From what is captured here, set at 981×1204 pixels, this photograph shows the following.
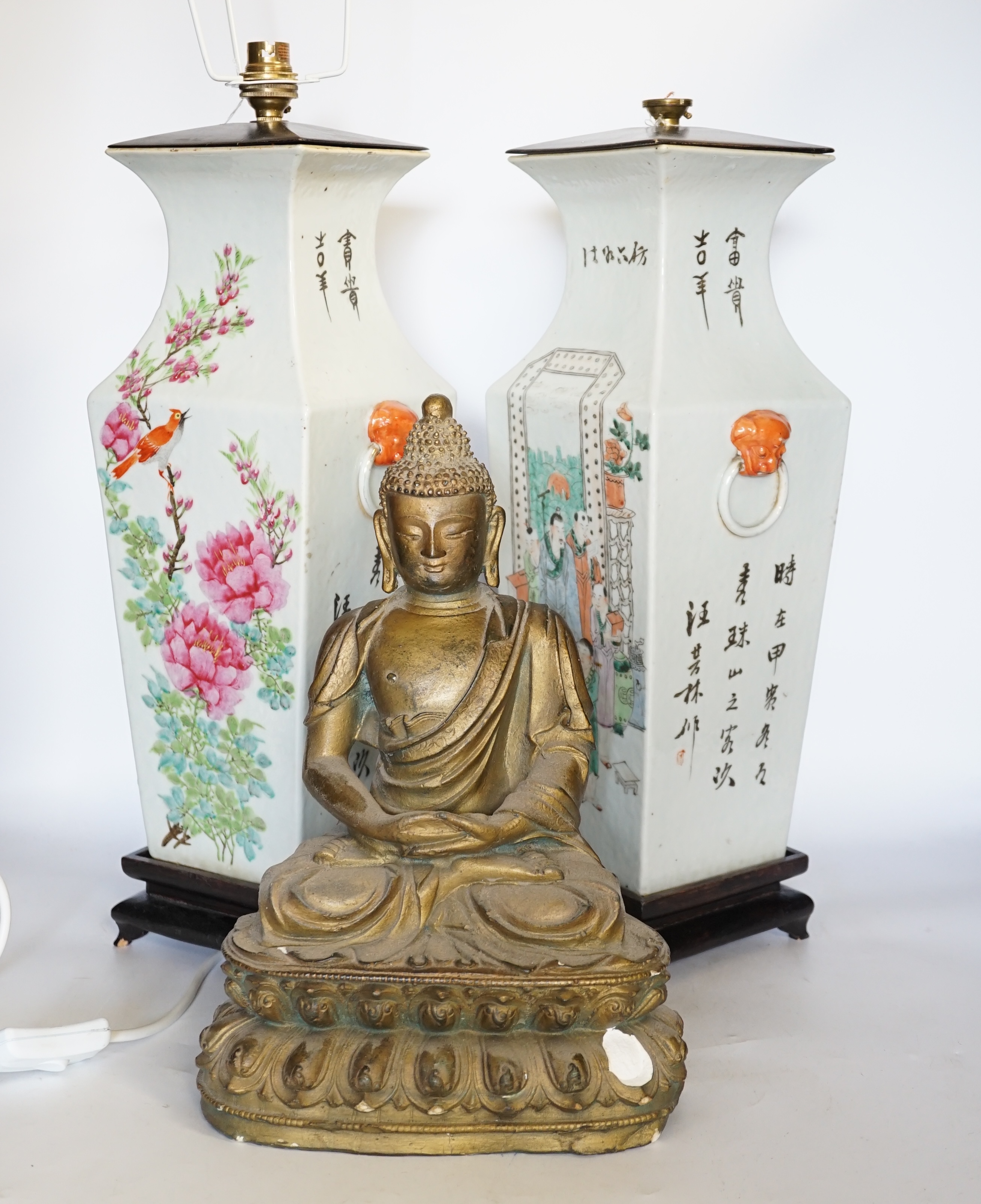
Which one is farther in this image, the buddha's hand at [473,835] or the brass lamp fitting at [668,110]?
the brass lamp fitting at [668,110]

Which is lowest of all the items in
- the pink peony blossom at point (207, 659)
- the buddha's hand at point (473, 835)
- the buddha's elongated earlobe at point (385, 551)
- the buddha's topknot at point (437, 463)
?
the buddha's hand at point (473, 835)

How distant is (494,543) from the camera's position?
7.87ft

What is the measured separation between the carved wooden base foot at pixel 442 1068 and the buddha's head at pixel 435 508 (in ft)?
1.92

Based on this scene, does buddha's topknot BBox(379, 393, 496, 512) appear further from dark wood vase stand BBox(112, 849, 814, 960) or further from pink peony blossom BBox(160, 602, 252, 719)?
dark wood vase stand BBox(112, 849, 814, 960)

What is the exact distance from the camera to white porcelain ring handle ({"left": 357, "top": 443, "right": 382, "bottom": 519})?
8.25ft

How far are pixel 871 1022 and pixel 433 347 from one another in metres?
1.57

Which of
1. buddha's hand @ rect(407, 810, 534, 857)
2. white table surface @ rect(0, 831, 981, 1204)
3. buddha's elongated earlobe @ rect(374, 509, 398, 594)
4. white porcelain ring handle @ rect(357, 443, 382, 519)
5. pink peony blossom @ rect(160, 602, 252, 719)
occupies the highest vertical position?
white porcelain ring handle @ rect(357, 443, 382, 519)

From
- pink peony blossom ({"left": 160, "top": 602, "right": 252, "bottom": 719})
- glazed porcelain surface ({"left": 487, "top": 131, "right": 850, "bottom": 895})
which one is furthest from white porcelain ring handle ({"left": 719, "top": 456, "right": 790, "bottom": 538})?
pink peony blossom ({"left": 160, "top": 602, "right": 252, "bottom": 719})

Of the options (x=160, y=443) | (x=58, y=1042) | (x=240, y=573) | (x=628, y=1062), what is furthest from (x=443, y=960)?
(x=160, y=443)

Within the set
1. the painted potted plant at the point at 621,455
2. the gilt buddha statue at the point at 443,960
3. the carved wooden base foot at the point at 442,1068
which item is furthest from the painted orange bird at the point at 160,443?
the carved wooden base foot at the point at 442,1068

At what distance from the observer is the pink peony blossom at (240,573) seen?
249cm

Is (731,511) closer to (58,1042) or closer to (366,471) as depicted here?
(366,471)

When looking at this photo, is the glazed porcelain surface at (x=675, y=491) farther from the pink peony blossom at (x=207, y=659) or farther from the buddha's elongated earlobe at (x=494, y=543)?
the pink peony blossom at (x=207, y=659)

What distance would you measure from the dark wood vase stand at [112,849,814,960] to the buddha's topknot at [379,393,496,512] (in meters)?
0.74
